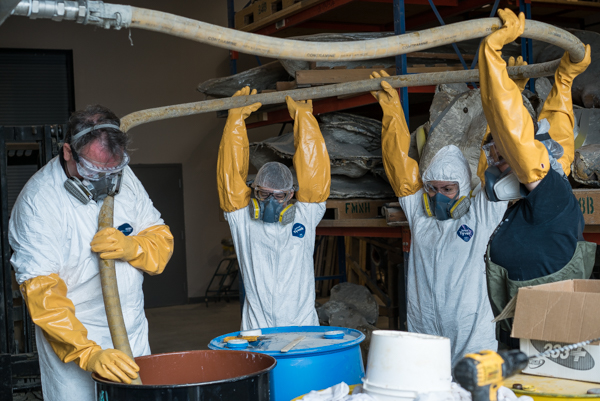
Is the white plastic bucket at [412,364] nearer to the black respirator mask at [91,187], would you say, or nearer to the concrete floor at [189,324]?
the black respirator mask at [91,187]

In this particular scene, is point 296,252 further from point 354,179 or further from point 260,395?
point 260,395

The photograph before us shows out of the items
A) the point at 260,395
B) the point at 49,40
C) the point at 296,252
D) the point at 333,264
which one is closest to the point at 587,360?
the point at 260,395

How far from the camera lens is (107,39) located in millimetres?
9727

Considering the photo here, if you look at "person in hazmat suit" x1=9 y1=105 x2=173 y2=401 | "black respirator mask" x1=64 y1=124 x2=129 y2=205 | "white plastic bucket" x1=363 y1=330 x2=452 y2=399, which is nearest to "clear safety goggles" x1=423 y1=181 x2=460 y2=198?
"person in hazmat suit" x1=9 y1=105 x2=173 y2=401

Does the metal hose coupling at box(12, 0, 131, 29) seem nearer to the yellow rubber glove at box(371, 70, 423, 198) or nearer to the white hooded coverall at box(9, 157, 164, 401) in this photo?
the white hooded coverall at box(9, 157, 164, 401)

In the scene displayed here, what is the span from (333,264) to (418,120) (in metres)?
4.01

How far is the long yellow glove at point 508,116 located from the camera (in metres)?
2.06

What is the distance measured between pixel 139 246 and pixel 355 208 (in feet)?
7.97

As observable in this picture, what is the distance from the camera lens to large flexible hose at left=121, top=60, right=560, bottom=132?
2.96 metres

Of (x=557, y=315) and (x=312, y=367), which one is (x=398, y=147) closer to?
(x=312, y=367)

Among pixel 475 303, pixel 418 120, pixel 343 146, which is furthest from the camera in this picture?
pixel 418 120

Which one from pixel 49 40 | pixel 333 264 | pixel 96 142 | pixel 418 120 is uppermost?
pixel 49 40

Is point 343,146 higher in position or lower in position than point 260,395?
higher

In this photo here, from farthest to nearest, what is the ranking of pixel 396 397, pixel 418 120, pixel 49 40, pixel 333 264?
pixel 333 264 → pixel 49 40 → pixel 418 120 → pixel 396 397
